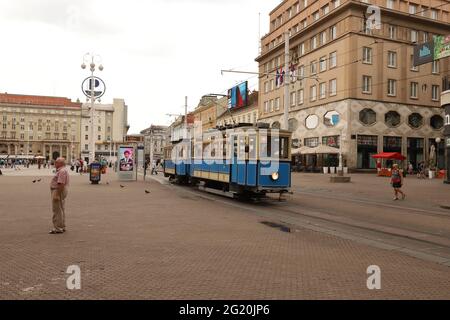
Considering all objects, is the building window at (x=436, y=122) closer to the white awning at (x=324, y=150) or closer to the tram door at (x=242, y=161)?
the white awning at (x=324, y=150)

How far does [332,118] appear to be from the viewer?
50469mm

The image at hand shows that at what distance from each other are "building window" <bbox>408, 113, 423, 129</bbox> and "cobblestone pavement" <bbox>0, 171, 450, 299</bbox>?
47.1 meters

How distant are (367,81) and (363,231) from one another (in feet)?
139

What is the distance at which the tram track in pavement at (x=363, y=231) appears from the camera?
28.1 ft

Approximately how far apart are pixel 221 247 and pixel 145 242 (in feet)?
4.97

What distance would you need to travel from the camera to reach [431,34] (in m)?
53.7


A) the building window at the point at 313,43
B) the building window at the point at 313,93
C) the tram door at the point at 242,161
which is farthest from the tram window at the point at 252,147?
the building window at the point at 313,43

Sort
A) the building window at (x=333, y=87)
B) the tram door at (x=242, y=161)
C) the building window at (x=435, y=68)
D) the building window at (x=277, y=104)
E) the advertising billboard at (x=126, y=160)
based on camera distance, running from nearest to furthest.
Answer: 1. the tram door at (x=242, y=161)
2. the advertising billboard at (x=126, y=160)
3. the building window at (x=333, y=87)
4. the building window at (x=435, y=68)
5. the building window at (x=277, y=104)

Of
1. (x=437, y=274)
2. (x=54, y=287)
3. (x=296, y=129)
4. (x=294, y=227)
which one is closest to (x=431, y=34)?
(x=296, y=129)

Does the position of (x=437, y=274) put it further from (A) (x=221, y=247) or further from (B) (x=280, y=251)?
(A) (x=221, y=247)

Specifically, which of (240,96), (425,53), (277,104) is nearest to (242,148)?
(425,53)

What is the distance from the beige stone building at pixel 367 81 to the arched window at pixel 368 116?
11cm
